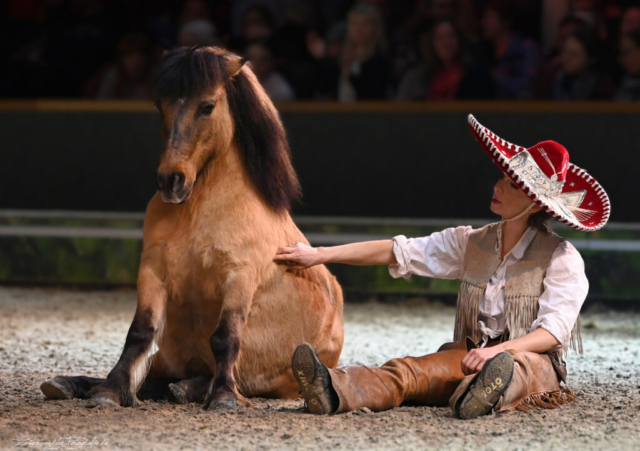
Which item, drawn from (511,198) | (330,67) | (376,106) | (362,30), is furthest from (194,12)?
(511,198)

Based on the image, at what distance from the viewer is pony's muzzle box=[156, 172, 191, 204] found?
3205 millimetres

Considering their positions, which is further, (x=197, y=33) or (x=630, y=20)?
(x=197, y=33)

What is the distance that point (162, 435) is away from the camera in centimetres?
281

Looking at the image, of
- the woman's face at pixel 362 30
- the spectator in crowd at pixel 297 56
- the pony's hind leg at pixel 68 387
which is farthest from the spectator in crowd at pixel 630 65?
the pony's hind leg at pixel 68 387

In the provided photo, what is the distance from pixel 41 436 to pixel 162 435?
38cm

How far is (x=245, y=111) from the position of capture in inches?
137

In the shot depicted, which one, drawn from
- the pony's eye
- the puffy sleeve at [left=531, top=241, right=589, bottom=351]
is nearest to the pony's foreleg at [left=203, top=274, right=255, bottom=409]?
the pony's eye

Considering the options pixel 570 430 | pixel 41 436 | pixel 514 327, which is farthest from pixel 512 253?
pixel 41 436

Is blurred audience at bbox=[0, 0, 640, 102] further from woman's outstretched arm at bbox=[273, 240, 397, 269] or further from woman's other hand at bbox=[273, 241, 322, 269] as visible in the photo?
woman's other hand at bbox=[273, 241, 322, 269]

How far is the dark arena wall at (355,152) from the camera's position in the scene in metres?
6.74

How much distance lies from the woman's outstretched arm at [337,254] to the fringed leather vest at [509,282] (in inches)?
12.9

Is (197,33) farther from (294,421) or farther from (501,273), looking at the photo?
(294,421)

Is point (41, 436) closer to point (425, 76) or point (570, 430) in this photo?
point (570, 430)

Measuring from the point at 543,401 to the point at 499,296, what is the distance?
42 centimetres
